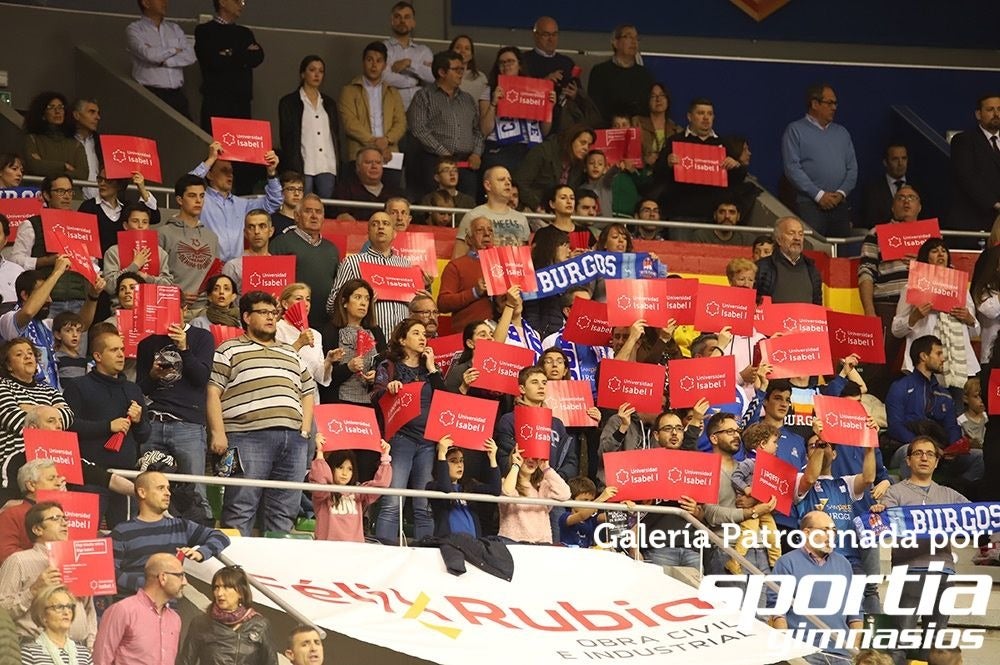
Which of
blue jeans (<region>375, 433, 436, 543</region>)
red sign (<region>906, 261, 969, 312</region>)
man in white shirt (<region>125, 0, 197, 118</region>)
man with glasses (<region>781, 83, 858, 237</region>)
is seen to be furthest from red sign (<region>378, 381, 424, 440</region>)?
man with glasses (<region>781, 83, 858, 237</region>)

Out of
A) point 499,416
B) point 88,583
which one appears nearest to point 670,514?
point 499,416

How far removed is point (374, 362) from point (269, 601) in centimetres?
209

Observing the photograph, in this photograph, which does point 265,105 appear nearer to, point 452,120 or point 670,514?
point 452,120

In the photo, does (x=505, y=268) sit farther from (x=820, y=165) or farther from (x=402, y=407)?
(x=820, y=165)

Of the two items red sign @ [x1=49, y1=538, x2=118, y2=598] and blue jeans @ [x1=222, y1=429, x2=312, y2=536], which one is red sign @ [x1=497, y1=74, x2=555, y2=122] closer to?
blue jeans @ [x1=222, y1=429, x2=312, y2=536]

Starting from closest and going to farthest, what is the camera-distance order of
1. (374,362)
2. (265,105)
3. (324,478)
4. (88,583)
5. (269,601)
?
(88,583), (269,601), (324,478), (374,362), (265,105)

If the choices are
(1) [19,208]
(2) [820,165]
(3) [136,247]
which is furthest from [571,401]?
(2) [820,165]

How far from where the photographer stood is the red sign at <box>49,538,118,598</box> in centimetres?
903

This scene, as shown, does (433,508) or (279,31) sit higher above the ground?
(279,31)

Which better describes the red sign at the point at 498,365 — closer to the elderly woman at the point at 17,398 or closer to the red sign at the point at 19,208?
the elderly woman at the point at 17,398

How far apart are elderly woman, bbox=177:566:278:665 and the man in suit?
25.9 ft

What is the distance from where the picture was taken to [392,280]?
40.5 feet

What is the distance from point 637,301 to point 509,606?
2668 mm

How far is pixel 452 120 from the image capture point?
48.8ft
